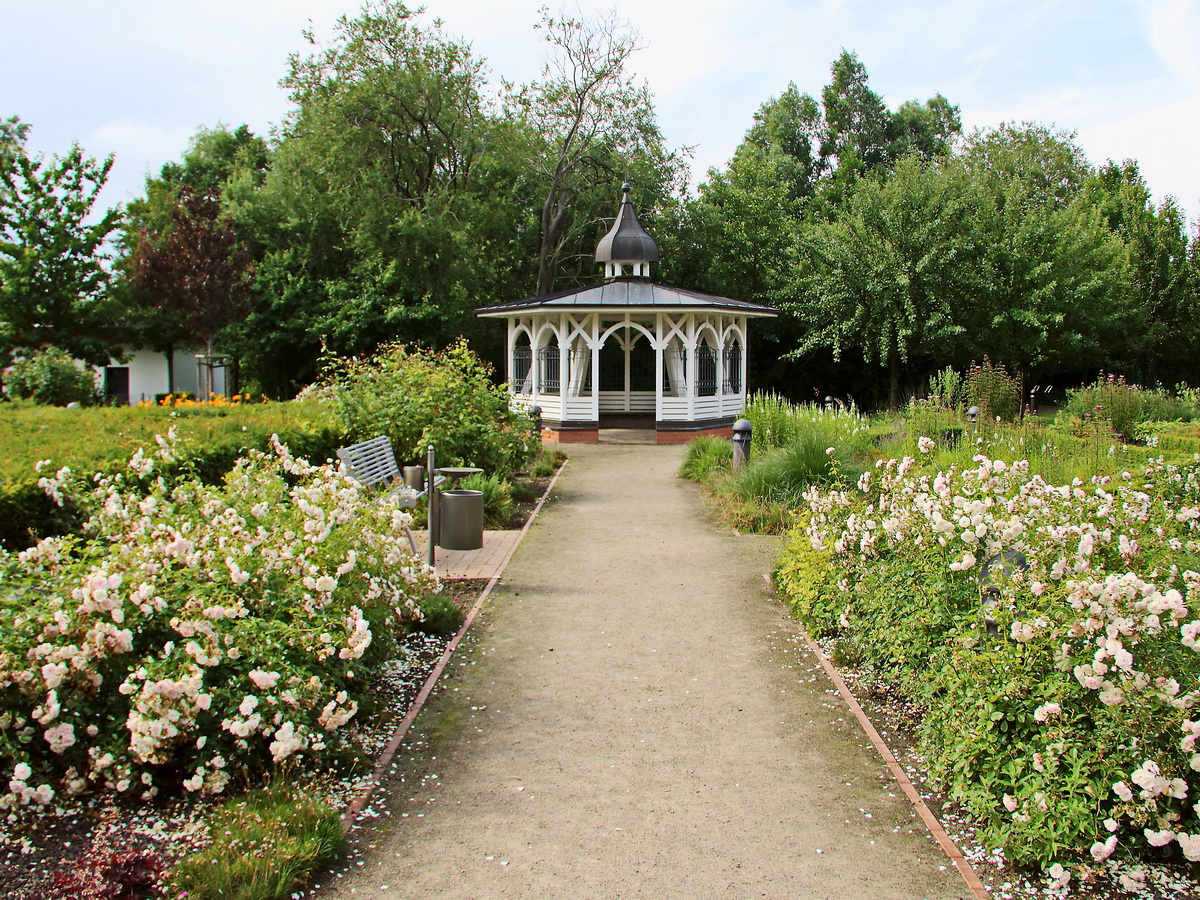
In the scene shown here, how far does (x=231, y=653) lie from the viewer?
3.79 metres

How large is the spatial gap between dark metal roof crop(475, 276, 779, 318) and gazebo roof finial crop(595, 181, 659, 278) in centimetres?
63

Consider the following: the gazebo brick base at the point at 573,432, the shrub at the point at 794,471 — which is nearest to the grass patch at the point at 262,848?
the shrub at the point at 794,471

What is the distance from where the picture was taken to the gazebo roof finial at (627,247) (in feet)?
71.8

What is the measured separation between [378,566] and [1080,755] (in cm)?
338

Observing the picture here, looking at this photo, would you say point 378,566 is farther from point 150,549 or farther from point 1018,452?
point 1018,452

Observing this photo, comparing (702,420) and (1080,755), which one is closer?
(1080,755)

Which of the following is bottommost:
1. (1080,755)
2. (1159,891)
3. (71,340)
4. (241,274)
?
(1159,891)

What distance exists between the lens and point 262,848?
10.9 feet

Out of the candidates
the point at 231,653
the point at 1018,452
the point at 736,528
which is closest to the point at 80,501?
the point at 231,653

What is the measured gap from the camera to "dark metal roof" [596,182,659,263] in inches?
861

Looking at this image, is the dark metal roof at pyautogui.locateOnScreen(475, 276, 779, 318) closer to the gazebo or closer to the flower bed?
the gazebo

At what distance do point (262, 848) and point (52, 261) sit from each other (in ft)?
86.2

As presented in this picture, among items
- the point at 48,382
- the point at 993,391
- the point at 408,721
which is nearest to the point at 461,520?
the point at 408,721

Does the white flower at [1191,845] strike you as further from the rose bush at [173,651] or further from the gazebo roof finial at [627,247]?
the gazebo roof finial at [627,247]
